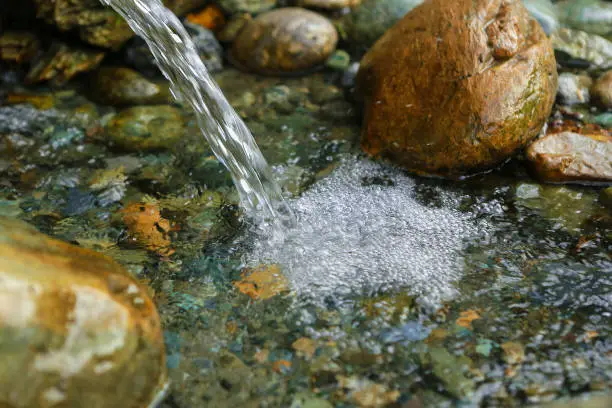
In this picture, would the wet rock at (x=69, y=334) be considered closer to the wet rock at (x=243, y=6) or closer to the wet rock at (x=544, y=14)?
Answer: the wet rock at (x=243, y=6)

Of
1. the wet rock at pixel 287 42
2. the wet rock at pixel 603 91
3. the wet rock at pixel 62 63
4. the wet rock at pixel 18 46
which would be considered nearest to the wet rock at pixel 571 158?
the wet rock at pixel 603 91

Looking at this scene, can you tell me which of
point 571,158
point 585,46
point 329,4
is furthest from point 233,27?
point 571,158

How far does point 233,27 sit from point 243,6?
0.88ft

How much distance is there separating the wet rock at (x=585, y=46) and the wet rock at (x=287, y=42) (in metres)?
1.88

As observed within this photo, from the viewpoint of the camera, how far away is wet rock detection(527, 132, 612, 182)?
3324 mm

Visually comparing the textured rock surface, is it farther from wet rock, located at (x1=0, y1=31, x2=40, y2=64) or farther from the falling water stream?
the falling water stream

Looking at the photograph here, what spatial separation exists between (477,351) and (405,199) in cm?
116

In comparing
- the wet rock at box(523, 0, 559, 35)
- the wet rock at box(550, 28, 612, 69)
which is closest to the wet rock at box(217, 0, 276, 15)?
the wet rock at box(523, 0, 559, 35)

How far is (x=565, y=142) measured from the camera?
345 centimetres

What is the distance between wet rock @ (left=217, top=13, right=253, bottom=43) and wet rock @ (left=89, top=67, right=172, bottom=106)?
2.95 ft

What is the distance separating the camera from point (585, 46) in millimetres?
4617

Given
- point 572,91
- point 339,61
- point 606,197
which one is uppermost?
point 572,91

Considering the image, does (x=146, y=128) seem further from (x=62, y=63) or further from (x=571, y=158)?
(x=571, y=158)

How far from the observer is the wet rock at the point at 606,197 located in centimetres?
316
